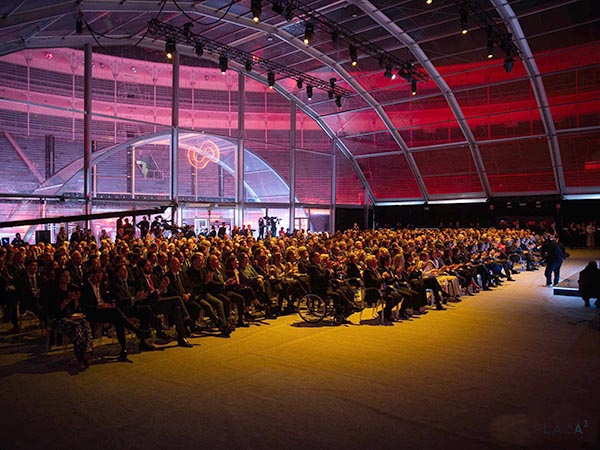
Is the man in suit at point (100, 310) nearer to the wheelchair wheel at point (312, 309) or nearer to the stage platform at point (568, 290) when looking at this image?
the wheelchair wheel at point (312, 309)

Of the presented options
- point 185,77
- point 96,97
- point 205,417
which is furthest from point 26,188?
point 205,417

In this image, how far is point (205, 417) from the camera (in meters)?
3.98

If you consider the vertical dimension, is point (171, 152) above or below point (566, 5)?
below

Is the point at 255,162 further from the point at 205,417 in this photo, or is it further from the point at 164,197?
the point at 205,417

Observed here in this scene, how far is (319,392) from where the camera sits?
457 cm

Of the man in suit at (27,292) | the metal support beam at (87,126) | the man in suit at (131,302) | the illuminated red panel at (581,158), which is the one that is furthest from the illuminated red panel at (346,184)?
the man in suit at (131,302)

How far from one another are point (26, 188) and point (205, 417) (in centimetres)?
1666

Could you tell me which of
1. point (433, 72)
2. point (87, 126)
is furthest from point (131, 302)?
point (433, 72)

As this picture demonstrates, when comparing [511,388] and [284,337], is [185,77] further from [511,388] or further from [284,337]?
[511,388]

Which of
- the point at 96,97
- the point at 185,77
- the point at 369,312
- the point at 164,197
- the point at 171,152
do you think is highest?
the point at 185,77

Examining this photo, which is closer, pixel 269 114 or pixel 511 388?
pixel 511 388

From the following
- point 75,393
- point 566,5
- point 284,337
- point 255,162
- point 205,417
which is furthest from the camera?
Answer: point 255,162

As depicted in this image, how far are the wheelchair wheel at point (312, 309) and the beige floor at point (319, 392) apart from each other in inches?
34.7

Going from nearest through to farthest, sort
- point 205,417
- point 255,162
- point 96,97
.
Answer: point 205,417 → point 96,97 → point 255,162
